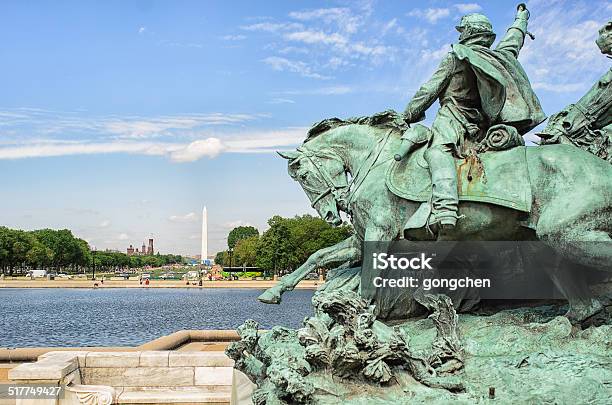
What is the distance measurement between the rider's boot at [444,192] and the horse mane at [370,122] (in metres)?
0.90

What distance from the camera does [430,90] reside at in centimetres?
645

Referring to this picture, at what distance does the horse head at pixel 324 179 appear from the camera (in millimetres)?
7051

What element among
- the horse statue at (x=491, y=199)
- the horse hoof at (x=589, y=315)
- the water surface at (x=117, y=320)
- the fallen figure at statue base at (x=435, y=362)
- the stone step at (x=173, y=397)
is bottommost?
the water surface at (x=117, y=320)

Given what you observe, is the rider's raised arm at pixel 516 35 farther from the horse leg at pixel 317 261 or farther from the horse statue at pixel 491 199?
the horse leg at pixel 317 261

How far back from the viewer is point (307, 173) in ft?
23.4

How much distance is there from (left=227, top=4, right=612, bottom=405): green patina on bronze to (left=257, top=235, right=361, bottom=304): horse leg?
14mm

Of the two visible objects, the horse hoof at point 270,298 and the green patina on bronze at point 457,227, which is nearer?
the green patina on bronze at point 457,227

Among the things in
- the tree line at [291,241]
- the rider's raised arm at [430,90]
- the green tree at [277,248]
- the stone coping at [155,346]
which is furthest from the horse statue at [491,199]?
the green tree at [277,248]

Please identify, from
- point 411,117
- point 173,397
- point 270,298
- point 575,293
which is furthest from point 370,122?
point 173,397

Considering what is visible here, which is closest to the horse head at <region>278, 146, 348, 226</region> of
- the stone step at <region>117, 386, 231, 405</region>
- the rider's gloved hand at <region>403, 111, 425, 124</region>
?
the rider's gloved hand at <region>403, 111, 425, 124</region>

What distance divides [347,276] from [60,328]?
21.0 meters

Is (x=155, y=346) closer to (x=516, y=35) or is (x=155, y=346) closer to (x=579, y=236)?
(x=516, y=35)

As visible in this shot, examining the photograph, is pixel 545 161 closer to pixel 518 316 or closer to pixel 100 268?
pixel 518 316

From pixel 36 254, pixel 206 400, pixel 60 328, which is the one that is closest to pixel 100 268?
pixel 36 254
